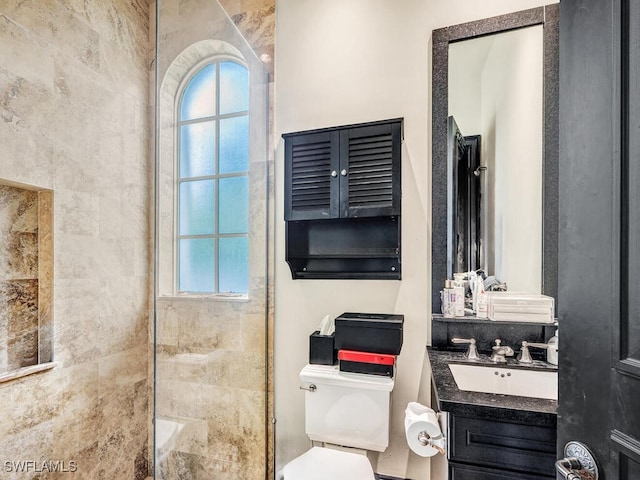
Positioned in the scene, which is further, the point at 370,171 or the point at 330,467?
the point at 370,171

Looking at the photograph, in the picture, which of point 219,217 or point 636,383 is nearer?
point 636,383

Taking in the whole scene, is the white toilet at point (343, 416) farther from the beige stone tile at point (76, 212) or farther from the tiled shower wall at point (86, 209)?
the beige stone tile at point (76, 212)

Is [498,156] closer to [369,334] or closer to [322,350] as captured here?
[369,334]

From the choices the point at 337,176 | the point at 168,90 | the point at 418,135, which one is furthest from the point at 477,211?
the point at 168,90

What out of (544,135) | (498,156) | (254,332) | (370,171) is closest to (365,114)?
(370,171)

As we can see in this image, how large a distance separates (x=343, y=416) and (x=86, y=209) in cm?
171

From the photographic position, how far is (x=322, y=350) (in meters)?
1.72

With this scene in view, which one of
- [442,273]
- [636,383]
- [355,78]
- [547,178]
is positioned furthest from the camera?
[355,78]

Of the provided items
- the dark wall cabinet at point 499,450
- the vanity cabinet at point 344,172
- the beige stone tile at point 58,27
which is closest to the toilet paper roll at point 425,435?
the dark wall cabinet at point 499,450

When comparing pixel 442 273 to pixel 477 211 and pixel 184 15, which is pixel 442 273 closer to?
pixel 477 211

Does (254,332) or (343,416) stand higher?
(254,332)

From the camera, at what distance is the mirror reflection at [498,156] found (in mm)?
1628

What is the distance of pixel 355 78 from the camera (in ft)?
6.23

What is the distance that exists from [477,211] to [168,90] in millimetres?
1557
